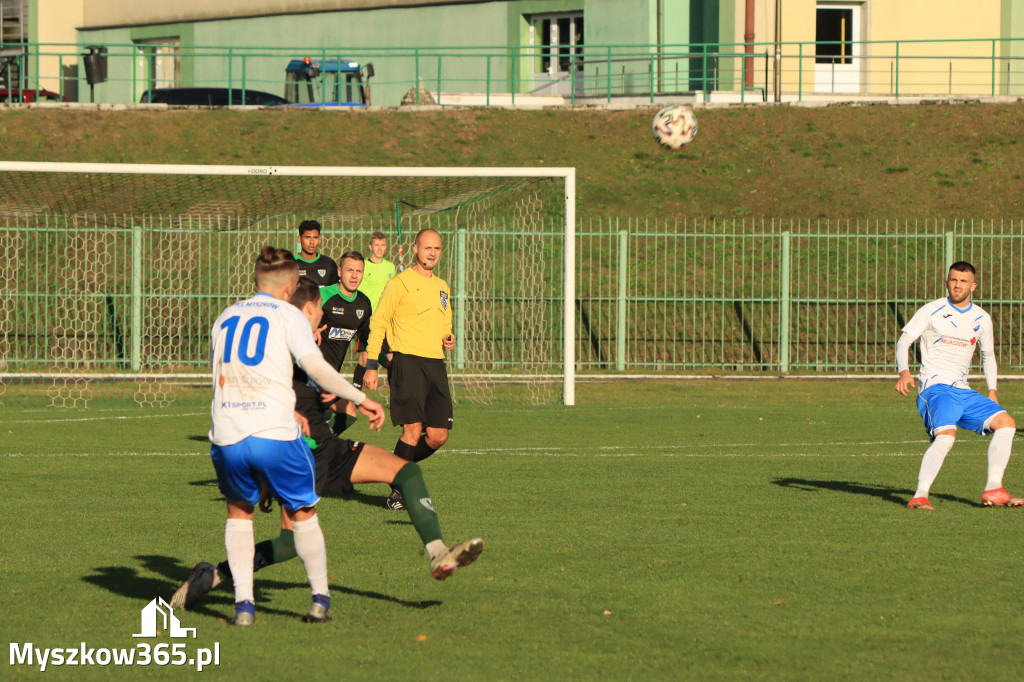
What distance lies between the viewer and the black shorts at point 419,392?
8.60 m

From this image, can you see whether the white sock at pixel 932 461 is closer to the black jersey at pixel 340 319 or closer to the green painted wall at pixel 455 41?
the black jersey at pixel 340 319

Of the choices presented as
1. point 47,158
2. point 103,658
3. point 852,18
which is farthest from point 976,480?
point 852,18

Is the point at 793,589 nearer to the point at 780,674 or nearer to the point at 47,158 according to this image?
the point at 780,674

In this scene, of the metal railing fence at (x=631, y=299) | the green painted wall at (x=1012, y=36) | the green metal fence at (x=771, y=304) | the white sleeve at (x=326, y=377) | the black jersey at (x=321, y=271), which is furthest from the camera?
the green painted wall at (x=1012, y=36)

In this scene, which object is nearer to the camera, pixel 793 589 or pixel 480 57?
pixel 793 589

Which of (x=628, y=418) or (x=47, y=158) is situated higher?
(x=47, y=158)

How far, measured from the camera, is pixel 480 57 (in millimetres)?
34594

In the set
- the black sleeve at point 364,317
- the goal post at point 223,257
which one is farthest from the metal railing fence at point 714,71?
the black sleeve at point 364,317

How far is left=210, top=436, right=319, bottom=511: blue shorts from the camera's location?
5176 millimetres

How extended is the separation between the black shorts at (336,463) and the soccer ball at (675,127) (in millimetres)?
13361

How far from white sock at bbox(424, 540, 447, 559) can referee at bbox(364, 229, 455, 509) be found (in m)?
2.84

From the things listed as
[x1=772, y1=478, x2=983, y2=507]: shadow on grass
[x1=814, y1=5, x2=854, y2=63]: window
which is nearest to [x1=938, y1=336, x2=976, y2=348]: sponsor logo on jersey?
[x1=772, y1=478, x2=983, y2=507]: shadow on grass

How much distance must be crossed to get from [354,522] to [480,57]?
28074 millimetres

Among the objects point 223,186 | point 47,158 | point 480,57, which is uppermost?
Answer: point 480,57
